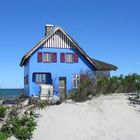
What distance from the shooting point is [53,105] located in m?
18.9

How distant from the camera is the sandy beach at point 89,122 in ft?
49.7

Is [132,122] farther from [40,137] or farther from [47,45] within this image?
[47,45]

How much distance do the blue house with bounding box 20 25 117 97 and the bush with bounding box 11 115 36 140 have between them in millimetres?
19824

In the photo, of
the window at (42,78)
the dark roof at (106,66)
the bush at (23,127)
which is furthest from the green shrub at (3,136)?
the dark roof at (106,66)

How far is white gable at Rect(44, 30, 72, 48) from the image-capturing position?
3659 centimetres

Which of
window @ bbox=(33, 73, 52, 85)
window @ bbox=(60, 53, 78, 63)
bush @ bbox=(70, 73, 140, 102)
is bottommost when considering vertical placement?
bush @ bbox=(70, 73, 140, 102)

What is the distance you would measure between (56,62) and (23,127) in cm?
2205

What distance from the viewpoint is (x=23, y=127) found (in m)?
15.3

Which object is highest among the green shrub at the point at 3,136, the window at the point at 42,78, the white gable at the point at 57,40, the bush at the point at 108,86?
the white gable at the point at 57,40

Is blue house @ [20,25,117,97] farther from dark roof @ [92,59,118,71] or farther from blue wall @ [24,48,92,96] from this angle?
dark roof @ [92,59,118,71]

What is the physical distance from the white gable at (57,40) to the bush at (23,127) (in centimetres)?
2097

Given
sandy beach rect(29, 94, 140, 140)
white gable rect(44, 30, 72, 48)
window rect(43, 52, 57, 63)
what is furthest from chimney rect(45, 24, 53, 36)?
sandy beach rect(29, 94, 140, 140)

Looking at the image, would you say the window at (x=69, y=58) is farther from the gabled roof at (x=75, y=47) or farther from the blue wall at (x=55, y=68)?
the gabled roof at (x=75, y=47)

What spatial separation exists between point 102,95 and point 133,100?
268 cm
